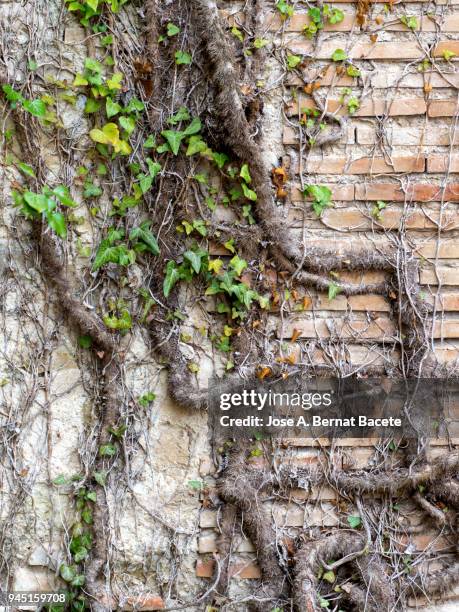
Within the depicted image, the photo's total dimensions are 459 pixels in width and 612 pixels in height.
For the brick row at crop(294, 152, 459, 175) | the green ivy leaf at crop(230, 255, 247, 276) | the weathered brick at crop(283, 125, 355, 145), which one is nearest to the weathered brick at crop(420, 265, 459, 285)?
the brick row at crop(294, 152, 459, 175)

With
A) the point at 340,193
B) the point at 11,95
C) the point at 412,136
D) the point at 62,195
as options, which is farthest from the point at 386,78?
the point at 11,95

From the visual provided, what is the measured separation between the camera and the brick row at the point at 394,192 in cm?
249

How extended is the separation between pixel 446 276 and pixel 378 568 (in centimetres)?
119

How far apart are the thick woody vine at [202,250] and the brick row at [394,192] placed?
8 cm

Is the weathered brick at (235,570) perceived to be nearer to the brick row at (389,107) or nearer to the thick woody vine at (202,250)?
the thick woody vine at (202,250)

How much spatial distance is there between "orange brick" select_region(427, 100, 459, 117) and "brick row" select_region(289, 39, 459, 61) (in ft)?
0.61

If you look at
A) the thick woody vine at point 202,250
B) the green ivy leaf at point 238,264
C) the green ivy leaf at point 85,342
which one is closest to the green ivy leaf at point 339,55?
the thick woody vine at point 202,250

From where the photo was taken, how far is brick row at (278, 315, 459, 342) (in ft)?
8.13

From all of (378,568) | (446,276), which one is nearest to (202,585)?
(378,568)

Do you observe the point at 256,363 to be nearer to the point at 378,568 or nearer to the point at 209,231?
the point at 209,231

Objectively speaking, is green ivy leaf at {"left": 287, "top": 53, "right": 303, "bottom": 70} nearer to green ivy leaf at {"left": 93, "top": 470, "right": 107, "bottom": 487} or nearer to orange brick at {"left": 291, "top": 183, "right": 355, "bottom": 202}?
orange brick at {"left": 291, "top": 183, "right": 355, "bottom": 202}

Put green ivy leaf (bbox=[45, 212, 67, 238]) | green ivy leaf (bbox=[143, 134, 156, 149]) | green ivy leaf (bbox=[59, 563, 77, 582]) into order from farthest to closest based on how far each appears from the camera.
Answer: green ivy leaf (bbox=[143, 134, 156, 149]) → green ivy leaf (bbox=[59, 563, 77, 582]) → green ivy leaf (bbox=[45, 212, 67, 238])

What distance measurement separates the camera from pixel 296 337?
2.47 m

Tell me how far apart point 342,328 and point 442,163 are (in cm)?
80
